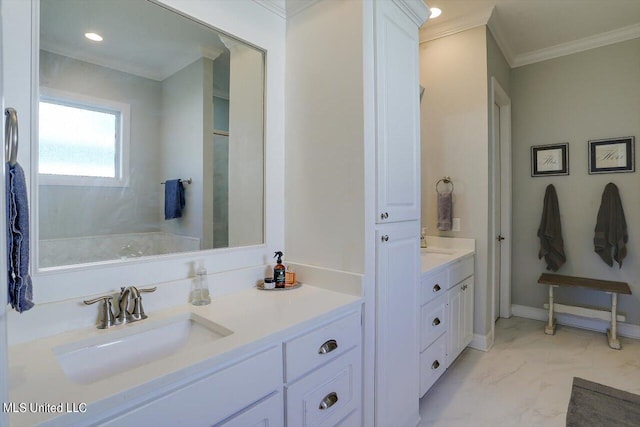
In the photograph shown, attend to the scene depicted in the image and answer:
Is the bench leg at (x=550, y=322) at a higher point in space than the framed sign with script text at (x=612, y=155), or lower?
lower

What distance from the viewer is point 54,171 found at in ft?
3.57

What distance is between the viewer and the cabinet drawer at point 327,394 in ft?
3.61

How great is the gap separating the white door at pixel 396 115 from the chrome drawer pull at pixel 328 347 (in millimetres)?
571

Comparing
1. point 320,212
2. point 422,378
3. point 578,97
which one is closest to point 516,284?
point 578,97

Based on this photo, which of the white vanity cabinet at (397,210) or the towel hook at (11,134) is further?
the white vanity cabinet at (397,210)

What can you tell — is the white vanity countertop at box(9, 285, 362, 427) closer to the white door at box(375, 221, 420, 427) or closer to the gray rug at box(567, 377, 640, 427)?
the white door at box(375, 221, 420, 427)

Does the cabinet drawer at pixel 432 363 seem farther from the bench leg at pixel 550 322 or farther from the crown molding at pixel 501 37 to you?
the crown molding at pixel 501 37

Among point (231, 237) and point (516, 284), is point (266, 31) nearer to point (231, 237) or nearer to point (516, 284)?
point (231, 237)

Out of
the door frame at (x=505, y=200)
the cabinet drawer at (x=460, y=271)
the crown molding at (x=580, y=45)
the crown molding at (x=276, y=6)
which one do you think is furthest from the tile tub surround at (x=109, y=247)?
the crown molding at (x=580, y=45)

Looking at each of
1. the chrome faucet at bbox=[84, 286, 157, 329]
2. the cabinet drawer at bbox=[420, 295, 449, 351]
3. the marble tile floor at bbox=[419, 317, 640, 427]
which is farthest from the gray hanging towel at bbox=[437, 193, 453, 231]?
the chrome faucet at bbox=[84, 286, 157, 329]

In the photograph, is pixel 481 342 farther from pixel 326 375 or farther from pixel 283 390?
pixel 283 390

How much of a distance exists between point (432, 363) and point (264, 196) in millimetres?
1504

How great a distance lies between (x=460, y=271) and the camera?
2.49m

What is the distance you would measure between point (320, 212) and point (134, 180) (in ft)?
2.68
